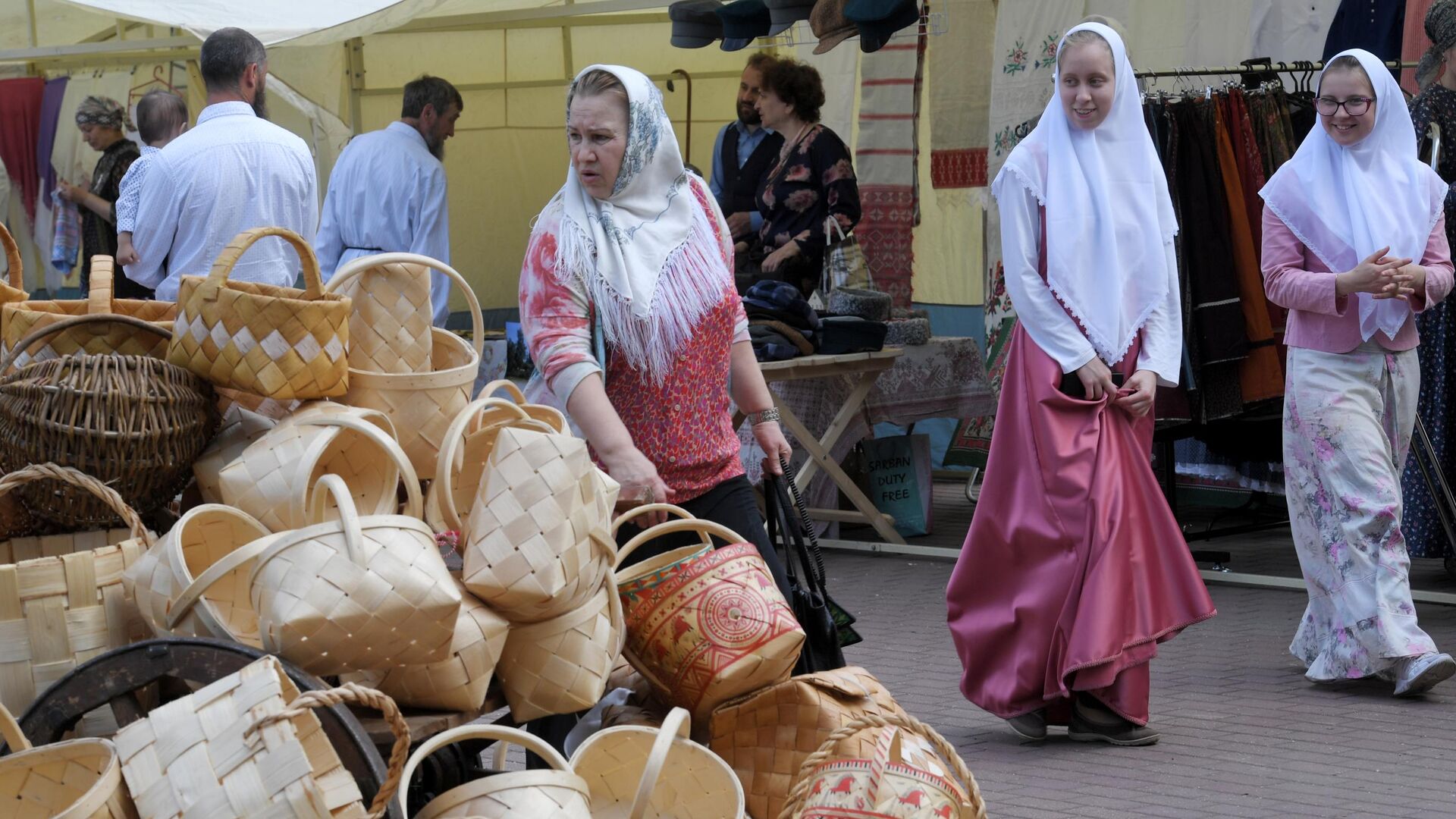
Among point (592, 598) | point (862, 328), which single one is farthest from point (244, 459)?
point (862, 328)

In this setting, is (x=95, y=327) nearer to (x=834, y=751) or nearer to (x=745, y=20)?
(x=834, y=751)

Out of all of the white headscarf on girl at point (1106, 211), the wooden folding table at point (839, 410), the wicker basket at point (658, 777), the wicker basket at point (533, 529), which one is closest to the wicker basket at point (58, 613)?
the wicker basket at point (533, 529)

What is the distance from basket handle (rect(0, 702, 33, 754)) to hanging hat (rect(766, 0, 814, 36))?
19.6ft

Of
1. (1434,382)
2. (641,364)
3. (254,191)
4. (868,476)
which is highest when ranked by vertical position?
(254,191)

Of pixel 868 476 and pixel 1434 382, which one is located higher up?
pixel 1434 382

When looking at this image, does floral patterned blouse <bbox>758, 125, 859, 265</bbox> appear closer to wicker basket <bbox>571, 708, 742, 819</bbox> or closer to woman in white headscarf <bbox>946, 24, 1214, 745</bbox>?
woman in white headscarf <bbox>946, 24, 1214, 745</bbox>

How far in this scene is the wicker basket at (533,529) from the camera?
85.7 inches

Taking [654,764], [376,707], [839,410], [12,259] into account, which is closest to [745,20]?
[839,410]

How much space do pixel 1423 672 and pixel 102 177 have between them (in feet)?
22.3

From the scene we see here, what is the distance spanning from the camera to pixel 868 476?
764 cm

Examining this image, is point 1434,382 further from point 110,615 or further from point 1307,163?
point 110,615

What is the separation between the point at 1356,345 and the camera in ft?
15.9

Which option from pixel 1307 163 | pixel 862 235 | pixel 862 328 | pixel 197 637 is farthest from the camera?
pixel 862 235

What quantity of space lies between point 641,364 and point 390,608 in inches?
56.0
